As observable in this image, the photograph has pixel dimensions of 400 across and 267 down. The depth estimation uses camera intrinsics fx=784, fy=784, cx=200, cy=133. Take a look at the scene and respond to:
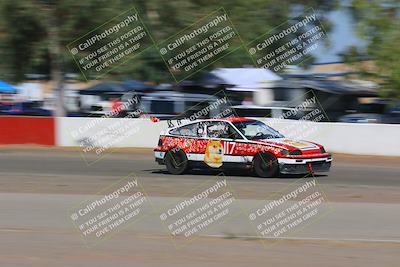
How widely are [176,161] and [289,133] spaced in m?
7.55

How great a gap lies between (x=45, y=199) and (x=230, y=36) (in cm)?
2415

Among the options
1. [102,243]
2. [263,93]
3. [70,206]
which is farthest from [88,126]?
[102,243]

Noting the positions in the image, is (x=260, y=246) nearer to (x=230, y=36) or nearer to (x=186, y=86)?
(x=230, y=36)

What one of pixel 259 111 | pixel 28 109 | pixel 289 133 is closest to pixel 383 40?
pixel 259 111

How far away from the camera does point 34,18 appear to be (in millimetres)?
29219

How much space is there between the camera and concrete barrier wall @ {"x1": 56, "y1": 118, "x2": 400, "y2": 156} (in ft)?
76.3

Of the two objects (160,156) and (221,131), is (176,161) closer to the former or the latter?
(160,156)

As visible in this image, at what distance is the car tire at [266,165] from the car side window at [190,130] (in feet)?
4.56

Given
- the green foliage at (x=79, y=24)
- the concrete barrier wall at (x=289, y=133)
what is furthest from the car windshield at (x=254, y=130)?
the green foliage at (x=79, y=24)

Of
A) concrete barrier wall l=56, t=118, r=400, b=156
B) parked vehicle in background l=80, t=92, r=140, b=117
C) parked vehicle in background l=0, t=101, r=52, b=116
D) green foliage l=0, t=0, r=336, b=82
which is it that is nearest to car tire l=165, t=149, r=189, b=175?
concrete barrier wall l=56, t=118, r=400, b=156

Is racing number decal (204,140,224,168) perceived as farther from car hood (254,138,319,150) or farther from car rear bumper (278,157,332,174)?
car rear bumper (278,157,332,174)

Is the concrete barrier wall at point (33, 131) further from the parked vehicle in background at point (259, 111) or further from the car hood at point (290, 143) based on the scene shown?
the car hood at point (290, 143)

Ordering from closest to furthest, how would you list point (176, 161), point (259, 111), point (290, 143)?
1. point (290, 143)
2. point (176, 161)
3. point (259, 111)

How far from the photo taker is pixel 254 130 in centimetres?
1686
